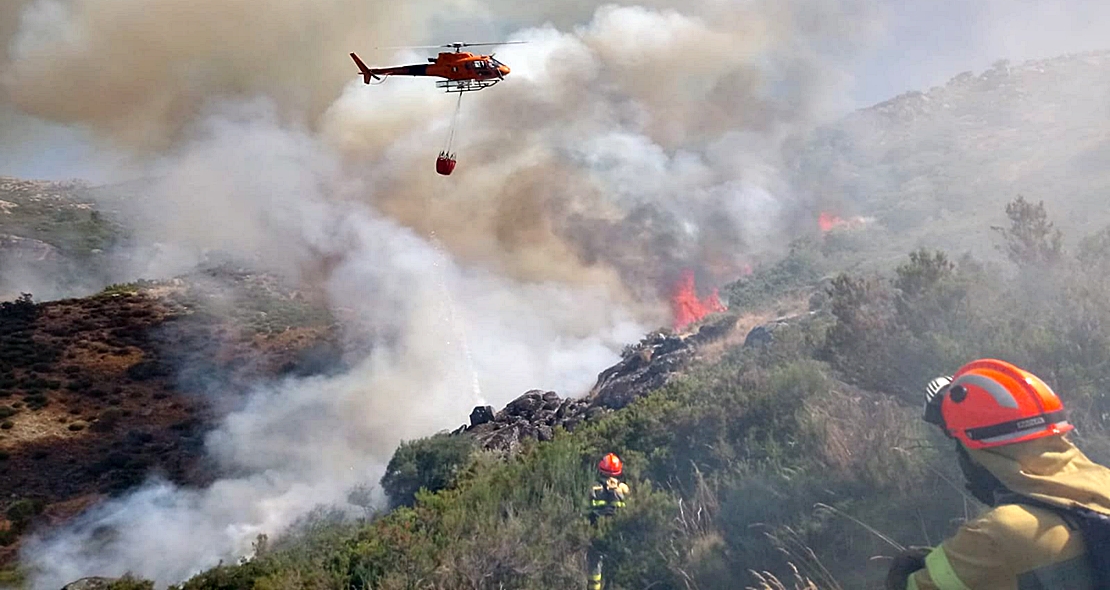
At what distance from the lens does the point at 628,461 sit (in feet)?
31.1

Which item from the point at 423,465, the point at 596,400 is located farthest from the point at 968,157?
the point at 423,465

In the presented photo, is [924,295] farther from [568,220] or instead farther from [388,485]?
[568,220]

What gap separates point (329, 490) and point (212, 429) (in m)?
12.2

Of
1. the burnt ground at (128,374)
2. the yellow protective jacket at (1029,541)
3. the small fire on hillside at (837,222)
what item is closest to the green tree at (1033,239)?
the yellow protective jacket at (1029,541)

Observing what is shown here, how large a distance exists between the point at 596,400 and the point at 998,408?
68.9 feet

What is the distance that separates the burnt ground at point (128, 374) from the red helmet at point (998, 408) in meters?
28.9

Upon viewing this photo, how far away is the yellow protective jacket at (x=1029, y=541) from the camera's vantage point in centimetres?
276

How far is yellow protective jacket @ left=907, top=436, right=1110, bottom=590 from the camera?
2.76 metres

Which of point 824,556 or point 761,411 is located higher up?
point 761,411

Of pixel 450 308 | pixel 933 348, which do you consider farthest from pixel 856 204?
pixel 933 348

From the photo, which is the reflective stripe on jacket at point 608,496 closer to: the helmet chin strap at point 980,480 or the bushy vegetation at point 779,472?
the bushy vegetation at point 779,472

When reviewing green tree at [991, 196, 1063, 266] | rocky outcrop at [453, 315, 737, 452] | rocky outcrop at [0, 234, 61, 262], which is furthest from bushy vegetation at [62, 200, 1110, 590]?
rocky outcrop at [0, 234, 61, 262]

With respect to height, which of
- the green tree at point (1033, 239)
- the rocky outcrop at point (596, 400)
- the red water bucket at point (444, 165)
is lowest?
the green tree at point (1033, 239)

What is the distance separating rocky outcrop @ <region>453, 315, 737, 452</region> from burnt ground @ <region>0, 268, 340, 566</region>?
14.7 meters
